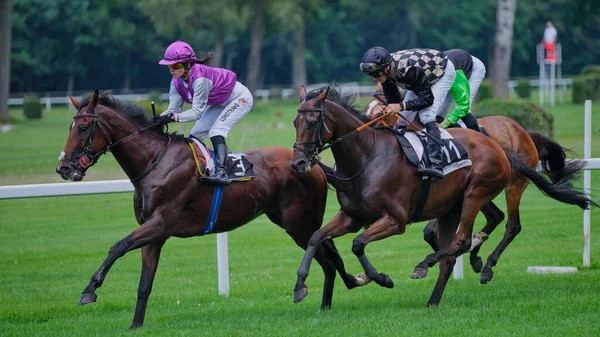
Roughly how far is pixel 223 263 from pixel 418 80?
2.53 meters

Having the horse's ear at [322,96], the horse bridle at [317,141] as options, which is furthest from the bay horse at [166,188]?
the horse's ear at [322,96]

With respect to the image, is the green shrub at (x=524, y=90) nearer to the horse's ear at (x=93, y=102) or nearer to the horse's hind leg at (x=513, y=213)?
the horse's hind leg at (x=513, y=213)

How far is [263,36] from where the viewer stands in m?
54.1

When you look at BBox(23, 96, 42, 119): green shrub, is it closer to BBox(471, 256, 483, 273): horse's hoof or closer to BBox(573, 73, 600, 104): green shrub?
BBox(573, 73, 600, 104): green shrub

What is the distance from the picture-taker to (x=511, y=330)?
6434mm

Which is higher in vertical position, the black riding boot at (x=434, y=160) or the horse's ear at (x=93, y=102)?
the horse's ear at (x=93, y=102)

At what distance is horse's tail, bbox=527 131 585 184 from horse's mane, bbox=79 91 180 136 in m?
4.28

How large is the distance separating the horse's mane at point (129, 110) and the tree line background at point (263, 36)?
3969cm

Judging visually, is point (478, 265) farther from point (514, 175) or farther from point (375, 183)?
point (375, 183)

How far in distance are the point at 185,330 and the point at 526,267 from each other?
4.67 meters

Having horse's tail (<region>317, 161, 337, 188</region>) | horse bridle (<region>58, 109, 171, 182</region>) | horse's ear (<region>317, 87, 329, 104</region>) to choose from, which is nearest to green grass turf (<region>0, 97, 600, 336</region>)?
horse's tail (<region>317, 161, 337, 188</region>)

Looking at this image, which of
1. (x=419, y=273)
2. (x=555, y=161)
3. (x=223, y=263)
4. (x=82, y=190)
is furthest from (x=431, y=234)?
(x=82, y=190)

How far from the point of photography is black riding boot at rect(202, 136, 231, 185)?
760 cm

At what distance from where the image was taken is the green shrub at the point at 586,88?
117ft
